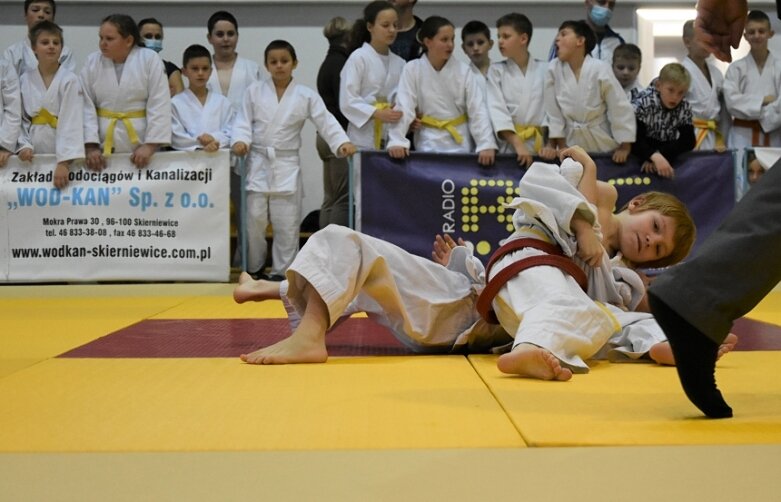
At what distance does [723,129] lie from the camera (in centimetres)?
707

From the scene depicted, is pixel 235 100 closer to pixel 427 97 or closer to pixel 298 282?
pixel 427 97

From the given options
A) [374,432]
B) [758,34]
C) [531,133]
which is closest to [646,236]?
[374,432]

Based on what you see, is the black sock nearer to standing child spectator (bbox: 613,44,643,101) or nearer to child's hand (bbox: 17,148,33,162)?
standing child spectator (bbox: 613,44,643,101)

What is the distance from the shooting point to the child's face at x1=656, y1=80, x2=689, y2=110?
5.94m

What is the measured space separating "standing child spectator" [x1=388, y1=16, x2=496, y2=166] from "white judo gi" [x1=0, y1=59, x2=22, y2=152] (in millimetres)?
2431

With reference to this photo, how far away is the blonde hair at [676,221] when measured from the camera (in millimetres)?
2777

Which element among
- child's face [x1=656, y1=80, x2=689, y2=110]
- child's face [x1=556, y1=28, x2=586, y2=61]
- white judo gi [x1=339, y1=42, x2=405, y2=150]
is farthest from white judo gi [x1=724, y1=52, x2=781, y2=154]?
white judo gi [x1=339, y1=42, x2=405, y2=150]

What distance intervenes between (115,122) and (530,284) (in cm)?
445

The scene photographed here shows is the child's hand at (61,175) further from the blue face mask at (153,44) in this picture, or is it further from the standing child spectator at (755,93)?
the standing child spectator at (755,93)

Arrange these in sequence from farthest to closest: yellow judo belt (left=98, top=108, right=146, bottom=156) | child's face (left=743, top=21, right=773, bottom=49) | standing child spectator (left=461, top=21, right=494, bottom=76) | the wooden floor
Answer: child's face (left=743, top=21, right=773, bottom=49) < standing child spectator (left=461, top=21, right=494, bottom=76) < yellow judo belt (left=98, top=108, right=146, bottom=156) < the wooden floor

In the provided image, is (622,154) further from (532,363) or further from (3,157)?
(532,363)

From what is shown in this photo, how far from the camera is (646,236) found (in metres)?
2.82

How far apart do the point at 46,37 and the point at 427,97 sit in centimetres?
245

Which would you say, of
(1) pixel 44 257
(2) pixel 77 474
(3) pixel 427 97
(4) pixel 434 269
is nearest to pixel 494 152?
(3) pixel 427 97
